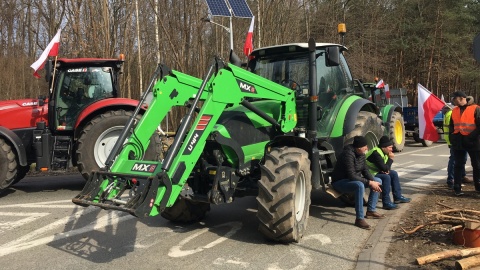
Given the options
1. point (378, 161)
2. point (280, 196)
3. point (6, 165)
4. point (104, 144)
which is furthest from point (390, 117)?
point (6, 165)

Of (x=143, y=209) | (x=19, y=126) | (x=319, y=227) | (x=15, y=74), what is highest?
(x=15, y=74)

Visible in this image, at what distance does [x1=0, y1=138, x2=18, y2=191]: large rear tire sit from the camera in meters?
7.87

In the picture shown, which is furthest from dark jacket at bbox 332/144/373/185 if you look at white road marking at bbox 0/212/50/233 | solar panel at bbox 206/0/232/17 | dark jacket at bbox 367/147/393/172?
solar panel at bbox 206/0/232/17

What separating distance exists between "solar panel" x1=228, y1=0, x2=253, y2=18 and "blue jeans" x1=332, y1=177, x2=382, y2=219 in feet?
30.9

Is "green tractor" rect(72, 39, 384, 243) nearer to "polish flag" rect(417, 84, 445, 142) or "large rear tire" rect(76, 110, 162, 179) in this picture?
"large rear tire" rect(76, 110, 162, 179)

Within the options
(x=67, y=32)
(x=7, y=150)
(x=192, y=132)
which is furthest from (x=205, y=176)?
(x=67, y=32)

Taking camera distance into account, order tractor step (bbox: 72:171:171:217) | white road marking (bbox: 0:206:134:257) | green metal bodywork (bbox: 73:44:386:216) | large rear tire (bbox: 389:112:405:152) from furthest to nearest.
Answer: large rear tire (bbox: 389:112:405:152) → white road marking (bbox: 0:206:134:257) → green metal bodywork (bbox: 73:44:386:216) → tractor step (bbox: 72:171:171:217)

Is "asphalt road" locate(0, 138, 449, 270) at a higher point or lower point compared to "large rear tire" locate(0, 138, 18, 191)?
lower

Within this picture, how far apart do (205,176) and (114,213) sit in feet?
7.17

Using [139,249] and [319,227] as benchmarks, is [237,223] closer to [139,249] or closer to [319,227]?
[319,227]

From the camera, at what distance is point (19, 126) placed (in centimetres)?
840

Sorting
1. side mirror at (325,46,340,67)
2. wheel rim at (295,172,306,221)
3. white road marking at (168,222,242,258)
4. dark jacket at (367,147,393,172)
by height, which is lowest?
white road marking at (168,222,242,258)

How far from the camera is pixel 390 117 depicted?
1473cm

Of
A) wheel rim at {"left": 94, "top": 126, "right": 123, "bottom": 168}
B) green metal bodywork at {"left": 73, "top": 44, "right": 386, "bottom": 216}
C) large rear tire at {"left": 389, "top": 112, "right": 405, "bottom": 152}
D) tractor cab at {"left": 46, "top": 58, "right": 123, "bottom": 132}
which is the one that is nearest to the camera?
green metal bodywork at {"left": 73, "top": 44, "right": 386, "bottom": 216}
